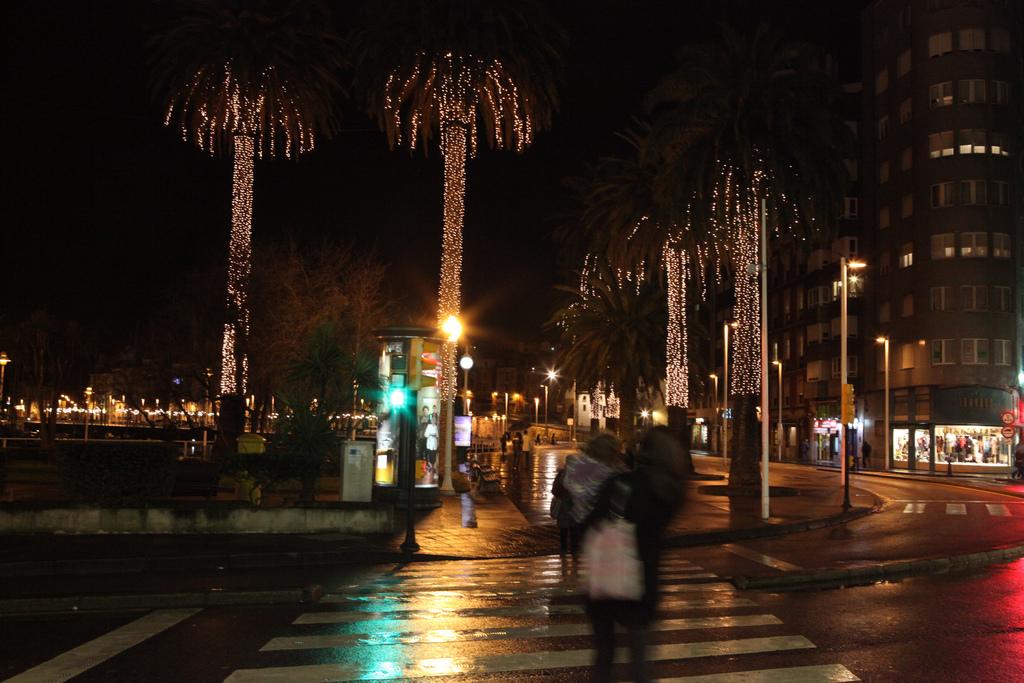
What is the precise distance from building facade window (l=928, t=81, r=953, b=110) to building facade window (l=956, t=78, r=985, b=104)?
54 cm

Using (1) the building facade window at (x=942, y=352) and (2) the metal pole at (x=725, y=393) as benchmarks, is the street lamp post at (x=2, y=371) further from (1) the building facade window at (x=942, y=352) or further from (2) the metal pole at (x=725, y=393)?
(1) the building facade window at (x=942, y=352)

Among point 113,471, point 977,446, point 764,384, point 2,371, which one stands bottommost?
point 977,446

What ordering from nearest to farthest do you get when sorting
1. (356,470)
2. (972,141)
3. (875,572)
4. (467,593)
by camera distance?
(467,593) → (875,572) → (356,470) → (972,141)

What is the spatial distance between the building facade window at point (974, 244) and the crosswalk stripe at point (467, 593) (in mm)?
53063

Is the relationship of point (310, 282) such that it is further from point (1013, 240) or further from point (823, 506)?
point (1013, 240)

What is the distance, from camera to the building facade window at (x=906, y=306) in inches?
2448

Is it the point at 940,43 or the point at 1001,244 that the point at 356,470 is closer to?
the point at 1001,244

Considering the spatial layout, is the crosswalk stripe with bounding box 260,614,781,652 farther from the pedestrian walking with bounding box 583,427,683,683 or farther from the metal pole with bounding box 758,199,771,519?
the metal pole with bounding box 758,199,771,519

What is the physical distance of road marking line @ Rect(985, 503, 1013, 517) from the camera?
26.0 meters

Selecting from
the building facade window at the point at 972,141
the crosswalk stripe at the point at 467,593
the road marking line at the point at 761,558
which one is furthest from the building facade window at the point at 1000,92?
the crosswalk stripe at the point at 467,593

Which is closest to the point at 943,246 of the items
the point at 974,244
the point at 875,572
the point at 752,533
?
the point at 974,244

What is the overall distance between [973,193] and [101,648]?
61.4m

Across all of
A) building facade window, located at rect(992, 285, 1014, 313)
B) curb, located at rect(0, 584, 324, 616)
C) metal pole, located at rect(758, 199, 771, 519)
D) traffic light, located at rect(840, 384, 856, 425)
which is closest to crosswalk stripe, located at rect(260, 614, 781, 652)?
curb, located at rect(0, 584, 324, 616)

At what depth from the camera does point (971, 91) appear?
59.7 meters
